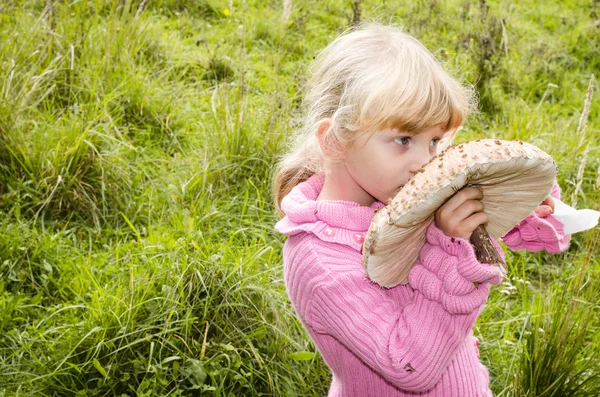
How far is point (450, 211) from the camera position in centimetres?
168

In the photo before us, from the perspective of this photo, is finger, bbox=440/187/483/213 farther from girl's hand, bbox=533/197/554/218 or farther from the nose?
girl's hand, bbox=533/197/554/218

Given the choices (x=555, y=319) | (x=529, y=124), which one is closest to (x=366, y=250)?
(x=555, y=319)

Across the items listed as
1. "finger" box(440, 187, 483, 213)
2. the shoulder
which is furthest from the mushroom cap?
the shoulder

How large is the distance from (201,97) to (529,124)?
2076mm

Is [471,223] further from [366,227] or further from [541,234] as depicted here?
[541,234]

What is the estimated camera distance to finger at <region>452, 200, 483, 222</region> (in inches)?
66.0

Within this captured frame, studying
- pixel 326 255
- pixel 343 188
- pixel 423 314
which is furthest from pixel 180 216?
pixel 423 314

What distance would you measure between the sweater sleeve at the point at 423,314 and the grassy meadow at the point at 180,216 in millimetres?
845

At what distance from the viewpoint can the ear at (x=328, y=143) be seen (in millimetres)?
2039

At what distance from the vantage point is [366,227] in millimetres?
2039

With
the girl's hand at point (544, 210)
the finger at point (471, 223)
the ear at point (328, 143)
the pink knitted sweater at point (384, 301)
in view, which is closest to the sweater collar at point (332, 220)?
the pink knitted sweater at point (384, 301)

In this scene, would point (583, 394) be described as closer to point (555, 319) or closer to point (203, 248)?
point (555, 319)

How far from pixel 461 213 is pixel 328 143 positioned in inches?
19.6

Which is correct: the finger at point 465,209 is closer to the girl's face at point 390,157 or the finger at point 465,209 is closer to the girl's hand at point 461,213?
the girl's hand at point 461,213
